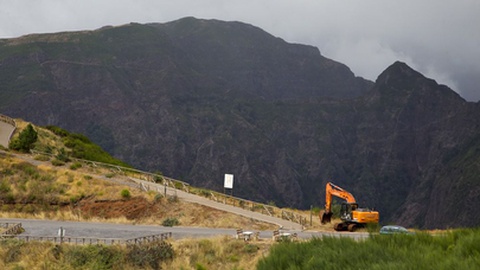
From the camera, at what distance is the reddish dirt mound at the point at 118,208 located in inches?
1330

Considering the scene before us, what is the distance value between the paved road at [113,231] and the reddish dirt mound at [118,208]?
2.26 m

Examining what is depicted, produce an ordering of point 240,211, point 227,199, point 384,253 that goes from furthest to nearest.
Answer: point 227,199 → point 240,211 → point 384,253

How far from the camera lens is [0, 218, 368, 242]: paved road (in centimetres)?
2564

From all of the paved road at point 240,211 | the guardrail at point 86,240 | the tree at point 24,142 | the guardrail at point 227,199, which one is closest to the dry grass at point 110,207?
the paved road at point 240,211

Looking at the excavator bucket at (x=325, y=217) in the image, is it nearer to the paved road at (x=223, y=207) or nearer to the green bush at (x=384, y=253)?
the paved road at (x=223, y=207)

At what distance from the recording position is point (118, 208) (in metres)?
34.5

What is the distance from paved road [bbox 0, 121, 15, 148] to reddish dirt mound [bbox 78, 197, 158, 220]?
22.1m

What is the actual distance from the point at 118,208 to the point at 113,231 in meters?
7.10

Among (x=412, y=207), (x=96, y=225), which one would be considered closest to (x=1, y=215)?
(x=96, y=225)

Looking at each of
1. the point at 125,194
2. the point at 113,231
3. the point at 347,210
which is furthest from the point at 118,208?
the point at 347,210

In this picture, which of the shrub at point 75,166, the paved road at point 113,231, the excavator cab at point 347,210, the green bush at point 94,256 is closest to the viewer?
the green bush at point 94,256

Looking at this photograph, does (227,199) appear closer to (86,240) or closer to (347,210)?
(347,210)

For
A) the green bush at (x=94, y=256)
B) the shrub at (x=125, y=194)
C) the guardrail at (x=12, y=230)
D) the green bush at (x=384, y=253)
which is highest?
the shrub at (x=125, y=194)

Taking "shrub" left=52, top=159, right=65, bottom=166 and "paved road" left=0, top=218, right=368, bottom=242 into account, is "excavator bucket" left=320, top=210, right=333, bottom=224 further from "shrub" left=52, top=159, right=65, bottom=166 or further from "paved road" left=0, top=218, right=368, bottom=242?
"shrub" left=52, top=159, right=65, bottom=166
